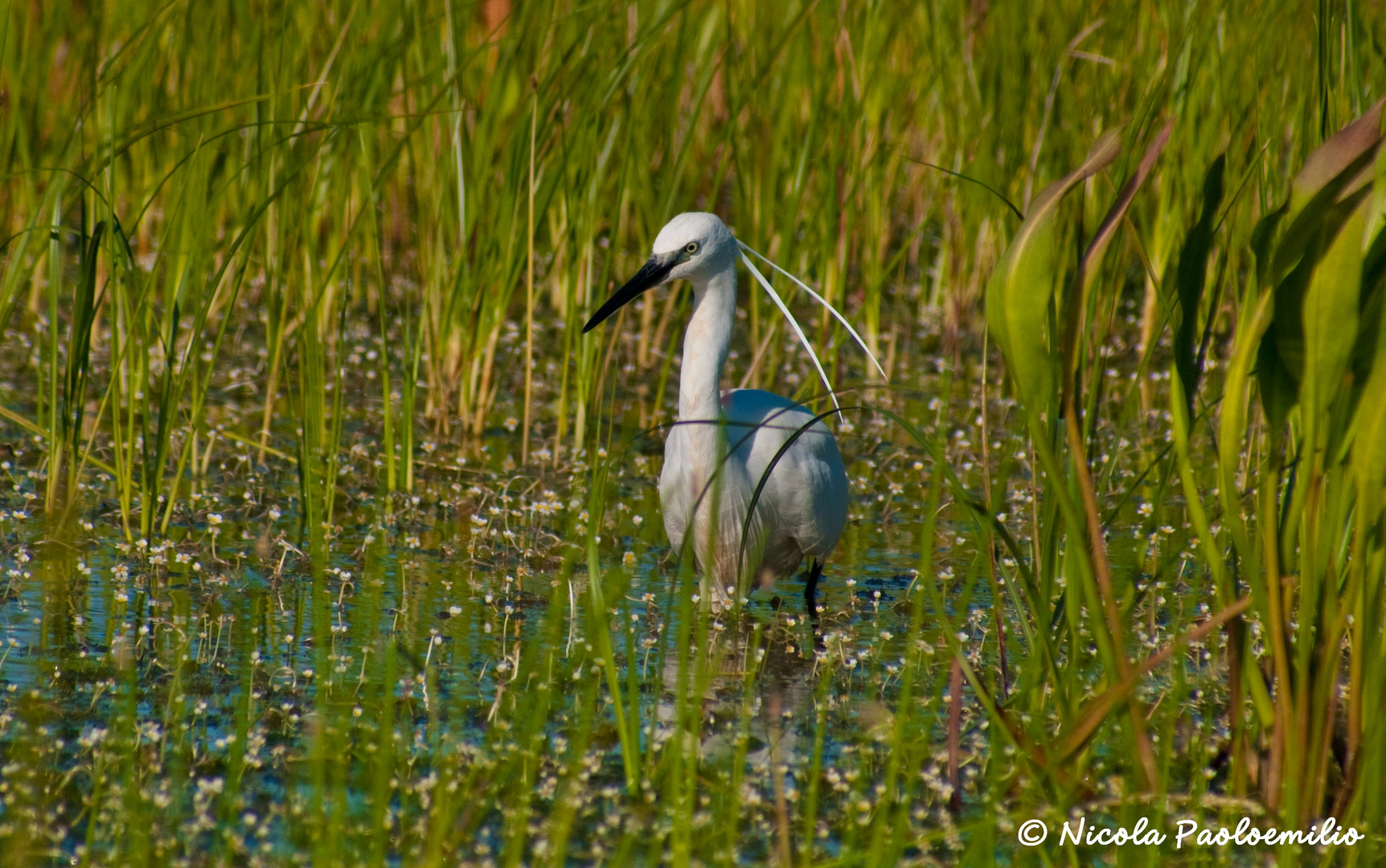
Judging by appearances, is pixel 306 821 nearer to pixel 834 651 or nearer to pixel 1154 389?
pixel 834 651

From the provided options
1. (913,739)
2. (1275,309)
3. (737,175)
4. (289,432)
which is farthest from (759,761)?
(737,175)

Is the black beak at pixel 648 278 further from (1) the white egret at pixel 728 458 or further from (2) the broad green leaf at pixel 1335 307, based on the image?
(2) the broad green leaf at pixel 1335 307

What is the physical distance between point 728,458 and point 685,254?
0.59m

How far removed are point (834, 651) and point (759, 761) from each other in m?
0.72

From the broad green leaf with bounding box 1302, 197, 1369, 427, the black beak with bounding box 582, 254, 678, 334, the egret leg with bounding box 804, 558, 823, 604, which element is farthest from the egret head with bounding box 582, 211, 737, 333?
the broad green leaf with bounding box 1302, 197, 1369, 427

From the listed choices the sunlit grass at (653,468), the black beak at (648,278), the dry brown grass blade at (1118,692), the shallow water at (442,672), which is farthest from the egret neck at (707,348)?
the dry brown grass blade at (1118,692)

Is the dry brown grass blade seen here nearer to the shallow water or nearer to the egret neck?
the shallow water

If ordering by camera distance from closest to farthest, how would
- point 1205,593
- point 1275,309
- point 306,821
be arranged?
point 1275,309, point 306,821, point 1205,593

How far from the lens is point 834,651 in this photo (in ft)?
11.6

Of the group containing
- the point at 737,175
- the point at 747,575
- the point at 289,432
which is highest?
the point at 737,175

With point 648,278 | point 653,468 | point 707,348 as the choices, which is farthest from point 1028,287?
point 653,468

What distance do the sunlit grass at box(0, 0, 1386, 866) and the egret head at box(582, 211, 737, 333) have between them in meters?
0.49

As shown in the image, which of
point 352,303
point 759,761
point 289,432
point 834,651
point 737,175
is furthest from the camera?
point 352,303

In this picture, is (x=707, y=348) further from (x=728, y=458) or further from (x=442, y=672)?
(x=442, y=672)
